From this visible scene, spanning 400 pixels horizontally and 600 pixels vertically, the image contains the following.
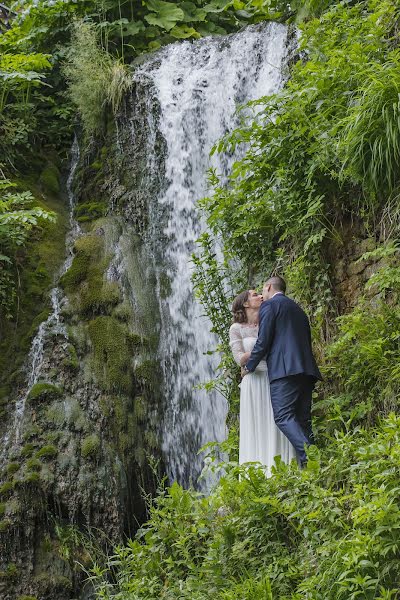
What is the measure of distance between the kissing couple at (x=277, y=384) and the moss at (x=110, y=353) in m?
2.92

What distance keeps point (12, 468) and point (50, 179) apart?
5.08 m

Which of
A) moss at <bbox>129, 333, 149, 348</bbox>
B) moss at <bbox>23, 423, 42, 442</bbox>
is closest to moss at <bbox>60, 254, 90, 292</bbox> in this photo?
moss at <bbox>129, 333, 149, 348</bbox>

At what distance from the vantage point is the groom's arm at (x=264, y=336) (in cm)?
582

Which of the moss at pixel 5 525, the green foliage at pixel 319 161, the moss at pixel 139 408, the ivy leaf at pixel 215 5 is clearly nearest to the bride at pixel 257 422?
the green foliage at pixel 319 161

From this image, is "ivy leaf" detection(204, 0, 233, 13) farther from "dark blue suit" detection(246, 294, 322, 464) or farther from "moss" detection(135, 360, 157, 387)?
"dark blue suit" detection(246, 294, 322, 464)

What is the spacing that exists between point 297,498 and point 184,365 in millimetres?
4507

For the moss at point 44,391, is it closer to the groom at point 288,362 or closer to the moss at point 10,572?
the moss at point 10,572

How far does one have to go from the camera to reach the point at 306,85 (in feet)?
23.4

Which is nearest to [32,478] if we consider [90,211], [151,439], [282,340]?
[151,439]

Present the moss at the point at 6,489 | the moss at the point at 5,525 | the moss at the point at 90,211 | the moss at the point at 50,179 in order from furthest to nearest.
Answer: the moss at the point at 50,179 → the moss at the point at 90,211 → the moss at the point at 6,489 → the moss at the point at 5,525

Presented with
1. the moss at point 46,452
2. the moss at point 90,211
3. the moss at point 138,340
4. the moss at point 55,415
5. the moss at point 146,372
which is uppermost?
the moss at point 90,211

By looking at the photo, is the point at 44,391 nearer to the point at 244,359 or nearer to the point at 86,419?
the point at 86,419

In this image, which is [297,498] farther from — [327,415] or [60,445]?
[60,445]

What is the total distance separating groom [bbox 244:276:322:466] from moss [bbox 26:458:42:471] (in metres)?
3.00
